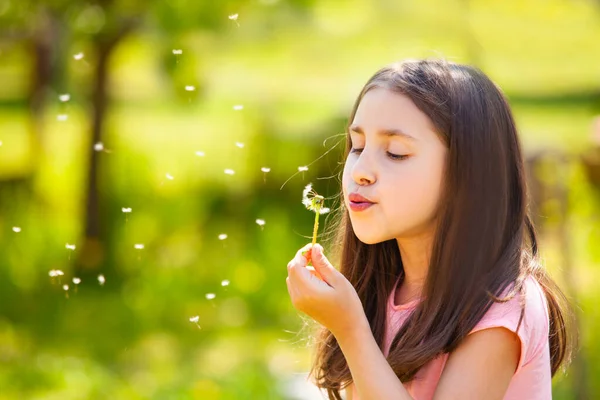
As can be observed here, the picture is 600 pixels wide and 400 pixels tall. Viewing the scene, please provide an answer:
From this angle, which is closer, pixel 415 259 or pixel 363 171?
pixel 363 171

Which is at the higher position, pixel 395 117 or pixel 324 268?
pixel 395 117

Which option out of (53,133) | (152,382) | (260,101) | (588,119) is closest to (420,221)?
(152,382)

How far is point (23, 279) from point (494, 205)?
4.59m

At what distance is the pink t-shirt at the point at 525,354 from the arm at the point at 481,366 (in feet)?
0.06

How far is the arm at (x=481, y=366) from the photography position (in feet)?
5.79

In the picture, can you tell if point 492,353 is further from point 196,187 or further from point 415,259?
point 196,187

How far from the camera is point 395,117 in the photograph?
1821mm

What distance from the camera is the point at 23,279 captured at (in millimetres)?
5906

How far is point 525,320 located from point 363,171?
0.43 m

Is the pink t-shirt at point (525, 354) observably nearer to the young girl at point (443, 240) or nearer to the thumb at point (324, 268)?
the young girl at point (443, 240)

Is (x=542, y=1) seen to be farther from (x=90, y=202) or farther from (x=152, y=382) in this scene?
(x=152, y=382)

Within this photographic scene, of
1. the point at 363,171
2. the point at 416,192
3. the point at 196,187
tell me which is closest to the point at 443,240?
the point at 416,192

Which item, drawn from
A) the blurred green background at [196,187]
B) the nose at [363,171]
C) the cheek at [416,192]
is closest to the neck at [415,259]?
the cheek at [416,192]

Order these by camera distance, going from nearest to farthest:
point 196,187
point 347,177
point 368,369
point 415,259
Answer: point 368,369 → point 347,177 → point 415,259 → point 196,187
